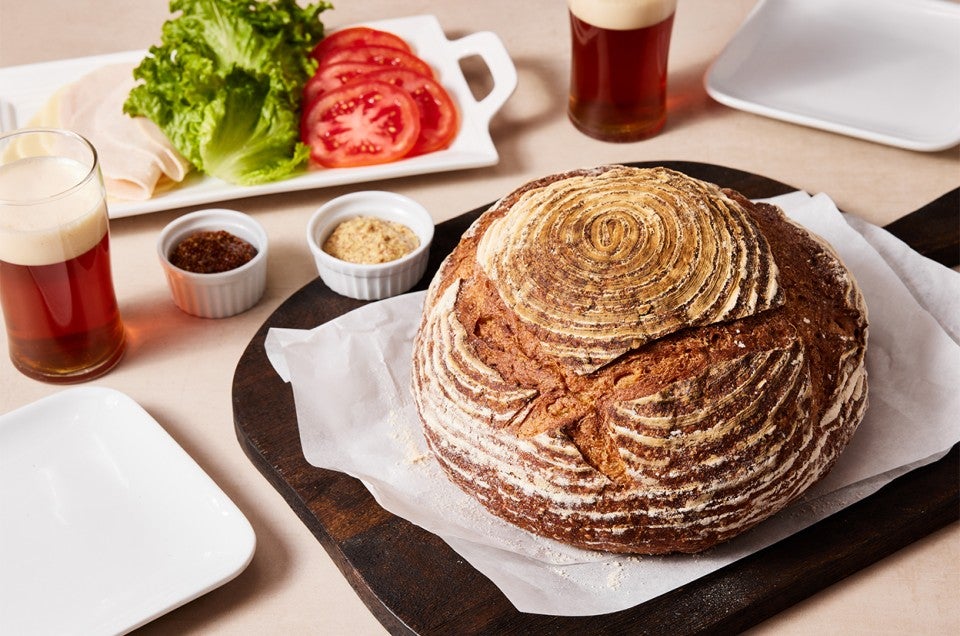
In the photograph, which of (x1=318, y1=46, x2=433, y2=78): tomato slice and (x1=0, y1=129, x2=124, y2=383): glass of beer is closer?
(x1=0, y1=129, x2=124, y2=383): glass of beer

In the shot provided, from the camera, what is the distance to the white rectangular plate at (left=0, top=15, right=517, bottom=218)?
3102 millimetres

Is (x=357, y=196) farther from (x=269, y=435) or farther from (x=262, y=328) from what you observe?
(x=269, y=435)

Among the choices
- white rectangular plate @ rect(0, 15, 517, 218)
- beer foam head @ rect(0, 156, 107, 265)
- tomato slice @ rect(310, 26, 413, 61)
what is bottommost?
white rectangular plate @ rect(0, 15, 517, 218)

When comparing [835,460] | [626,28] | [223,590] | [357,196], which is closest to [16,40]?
[357,196]

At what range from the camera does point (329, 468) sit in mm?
2381

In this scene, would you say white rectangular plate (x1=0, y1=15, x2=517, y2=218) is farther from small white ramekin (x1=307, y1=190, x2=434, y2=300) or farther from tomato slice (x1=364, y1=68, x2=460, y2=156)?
small white ramekin (x1=307, y1=190, x2=434, y2=300)

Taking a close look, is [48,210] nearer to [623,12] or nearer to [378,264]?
[378,264]

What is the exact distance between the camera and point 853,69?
3.58 metres

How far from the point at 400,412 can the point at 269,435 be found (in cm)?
29

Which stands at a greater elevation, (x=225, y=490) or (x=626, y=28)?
(x=626, y=28)

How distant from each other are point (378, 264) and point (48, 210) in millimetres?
763

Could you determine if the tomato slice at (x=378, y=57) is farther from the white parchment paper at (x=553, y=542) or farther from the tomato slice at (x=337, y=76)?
the white parchment paper at (x=553, y=542)

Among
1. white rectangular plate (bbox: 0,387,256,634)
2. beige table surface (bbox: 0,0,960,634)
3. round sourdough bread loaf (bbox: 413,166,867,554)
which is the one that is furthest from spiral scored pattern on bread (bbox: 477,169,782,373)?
white rectangular plate (bbox: 0,387,256,634)

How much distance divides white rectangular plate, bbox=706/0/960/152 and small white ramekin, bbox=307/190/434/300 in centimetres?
110
